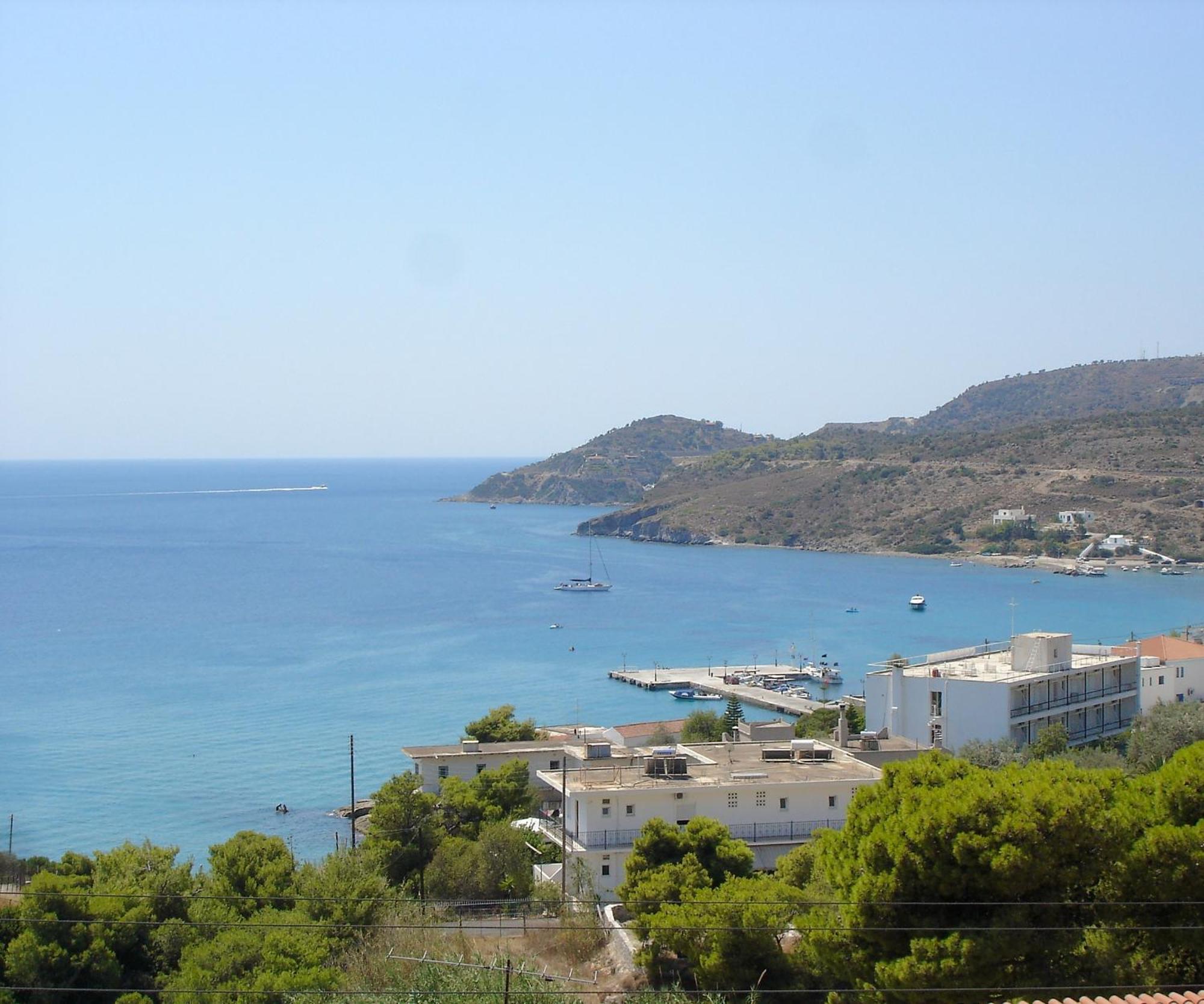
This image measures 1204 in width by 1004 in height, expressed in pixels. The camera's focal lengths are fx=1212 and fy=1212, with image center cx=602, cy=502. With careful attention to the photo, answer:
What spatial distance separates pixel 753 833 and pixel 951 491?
87.0 m

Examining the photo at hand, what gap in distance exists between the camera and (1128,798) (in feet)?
32.4

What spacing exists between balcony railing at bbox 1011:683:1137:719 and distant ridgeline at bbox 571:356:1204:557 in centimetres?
6122

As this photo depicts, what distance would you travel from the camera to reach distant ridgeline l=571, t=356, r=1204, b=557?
88.2m

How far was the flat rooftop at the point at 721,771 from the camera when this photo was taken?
663 inches

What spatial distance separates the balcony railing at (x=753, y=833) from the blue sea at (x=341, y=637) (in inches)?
420

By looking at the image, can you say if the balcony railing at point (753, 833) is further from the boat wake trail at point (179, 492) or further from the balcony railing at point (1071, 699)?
the boat wake trail at point (179, 492)

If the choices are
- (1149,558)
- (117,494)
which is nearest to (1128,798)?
(1149,558)

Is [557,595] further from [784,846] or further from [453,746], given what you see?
[784,846]

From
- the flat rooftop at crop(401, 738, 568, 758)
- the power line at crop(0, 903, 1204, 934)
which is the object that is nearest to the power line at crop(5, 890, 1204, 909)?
the power line at crop(0, 903, 1204, 934)

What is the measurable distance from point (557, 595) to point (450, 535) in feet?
122

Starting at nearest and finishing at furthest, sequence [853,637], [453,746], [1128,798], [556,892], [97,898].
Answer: [1128,798]
[97,898]
[556,892]
[453,746]
[853,637]

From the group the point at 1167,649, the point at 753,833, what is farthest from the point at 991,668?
the point at 753,833

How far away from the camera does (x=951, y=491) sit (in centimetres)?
9950

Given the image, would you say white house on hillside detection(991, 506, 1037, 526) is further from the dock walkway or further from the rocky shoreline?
the dock walkway
